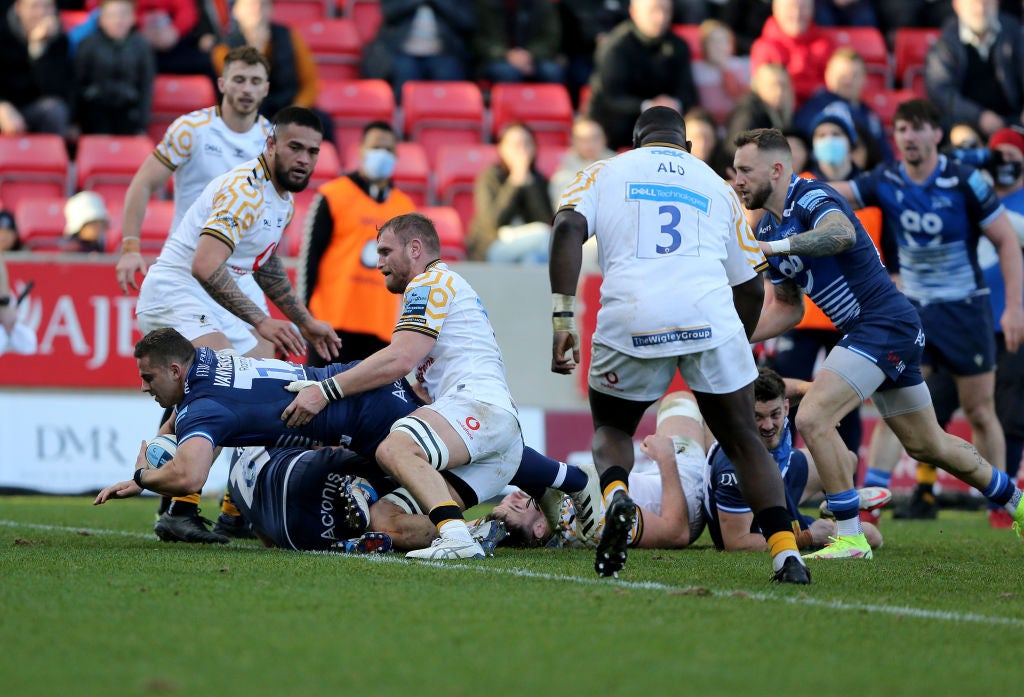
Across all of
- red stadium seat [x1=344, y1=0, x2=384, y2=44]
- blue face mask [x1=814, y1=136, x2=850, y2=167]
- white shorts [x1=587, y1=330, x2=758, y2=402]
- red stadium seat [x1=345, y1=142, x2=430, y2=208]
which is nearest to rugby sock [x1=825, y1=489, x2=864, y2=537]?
white shorts [x1=587, y1=330, x2=758, y2=402]

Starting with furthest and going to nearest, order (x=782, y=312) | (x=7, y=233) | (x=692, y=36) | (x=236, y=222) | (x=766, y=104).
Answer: (x=692, y=36)
(x=766, y=104)
(x=7, y=233)
(x=782, y=312)
(x=236, y=222)

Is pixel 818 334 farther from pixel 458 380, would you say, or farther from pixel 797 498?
pixel 458 380

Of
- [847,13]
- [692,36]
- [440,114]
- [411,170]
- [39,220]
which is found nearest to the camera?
[39,220]

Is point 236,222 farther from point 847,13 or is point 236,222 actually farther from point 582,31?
point 847,13

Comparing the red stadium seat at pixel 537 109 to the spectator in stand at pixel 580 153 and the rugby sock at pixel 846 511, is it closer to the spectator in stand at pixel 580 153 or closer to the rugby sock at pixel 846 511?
the spectator in stand at pixel 580 153

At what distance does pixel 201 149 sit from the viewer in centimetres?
869

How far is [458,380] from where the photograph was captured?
23.0 ft

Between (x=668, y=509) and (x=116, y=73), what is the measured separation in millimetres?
8209

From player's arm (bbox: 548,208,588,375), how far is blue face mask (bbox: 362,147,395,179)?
5.03 meters

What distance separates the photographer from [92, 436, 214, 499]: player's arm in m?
6.49

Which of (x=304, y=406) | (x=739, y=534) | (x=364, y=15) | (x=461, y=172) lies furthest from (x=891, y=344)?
(x=364, y=15)

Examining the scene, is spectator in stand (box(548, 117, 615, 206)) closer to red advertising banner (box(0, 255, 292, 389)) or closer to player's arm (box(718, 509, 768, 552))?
red advertising banner (box(0, 255, 292, 389))

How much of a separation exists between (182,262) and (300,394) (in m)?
1.85

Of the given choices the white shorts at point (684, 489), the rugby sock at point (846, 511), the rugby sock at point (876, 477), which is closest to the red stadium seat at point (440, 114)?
the rugby sock at point (876, 477)
